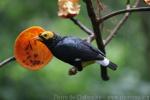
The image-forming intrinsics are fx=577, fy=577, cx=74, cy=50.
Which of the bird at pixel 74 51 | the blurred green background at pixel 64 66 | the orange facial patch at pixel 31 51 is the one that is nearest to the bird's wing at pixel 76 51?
the bird at pixel 74 51

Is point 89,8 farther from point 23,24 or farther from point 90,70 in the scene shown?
point 23,24

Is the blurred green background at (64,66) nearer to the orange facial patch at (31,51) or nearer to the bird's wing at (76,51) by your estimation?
the orange facial patch at (31,51)

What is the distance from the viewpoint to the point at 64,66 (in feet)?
12.7

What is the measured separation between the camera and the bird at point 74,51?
5.44ft

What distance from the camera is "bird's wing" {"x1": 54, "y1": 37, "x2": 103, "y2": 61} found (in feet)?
5.43

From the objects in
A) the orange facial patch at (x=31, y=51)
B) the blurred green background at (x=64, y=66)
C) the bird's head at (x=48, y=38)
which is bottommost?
the blurred green background at (x=64, y=66)

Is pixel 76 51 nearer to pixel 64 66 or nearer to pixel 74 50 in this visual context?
pixel 74 50

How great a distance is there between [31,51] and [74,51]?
0.79ft

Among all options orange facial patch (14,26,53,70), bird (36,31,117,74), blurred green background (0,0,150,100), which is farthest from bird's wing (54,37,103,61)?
blurred green background (0,0,150,100)

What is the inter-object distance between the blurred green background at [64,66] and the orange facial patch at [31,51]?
1.79 metres

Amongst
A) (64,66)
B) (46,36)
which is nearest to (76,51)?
(46,36)

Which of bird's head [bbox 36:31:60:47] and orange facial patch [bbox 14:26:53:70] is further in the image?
orange facial patch [bbox 14:26:53:70]

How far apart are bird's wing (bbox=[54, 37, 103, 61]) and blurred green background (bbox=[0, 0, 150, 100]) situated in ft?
6.37

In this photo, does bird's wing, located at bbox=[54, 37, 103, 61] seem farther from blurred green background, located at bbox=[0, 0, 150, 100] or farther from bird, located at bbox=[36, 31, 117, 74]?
blurred green background, located at bbox=[0, 0, 150, 100]
